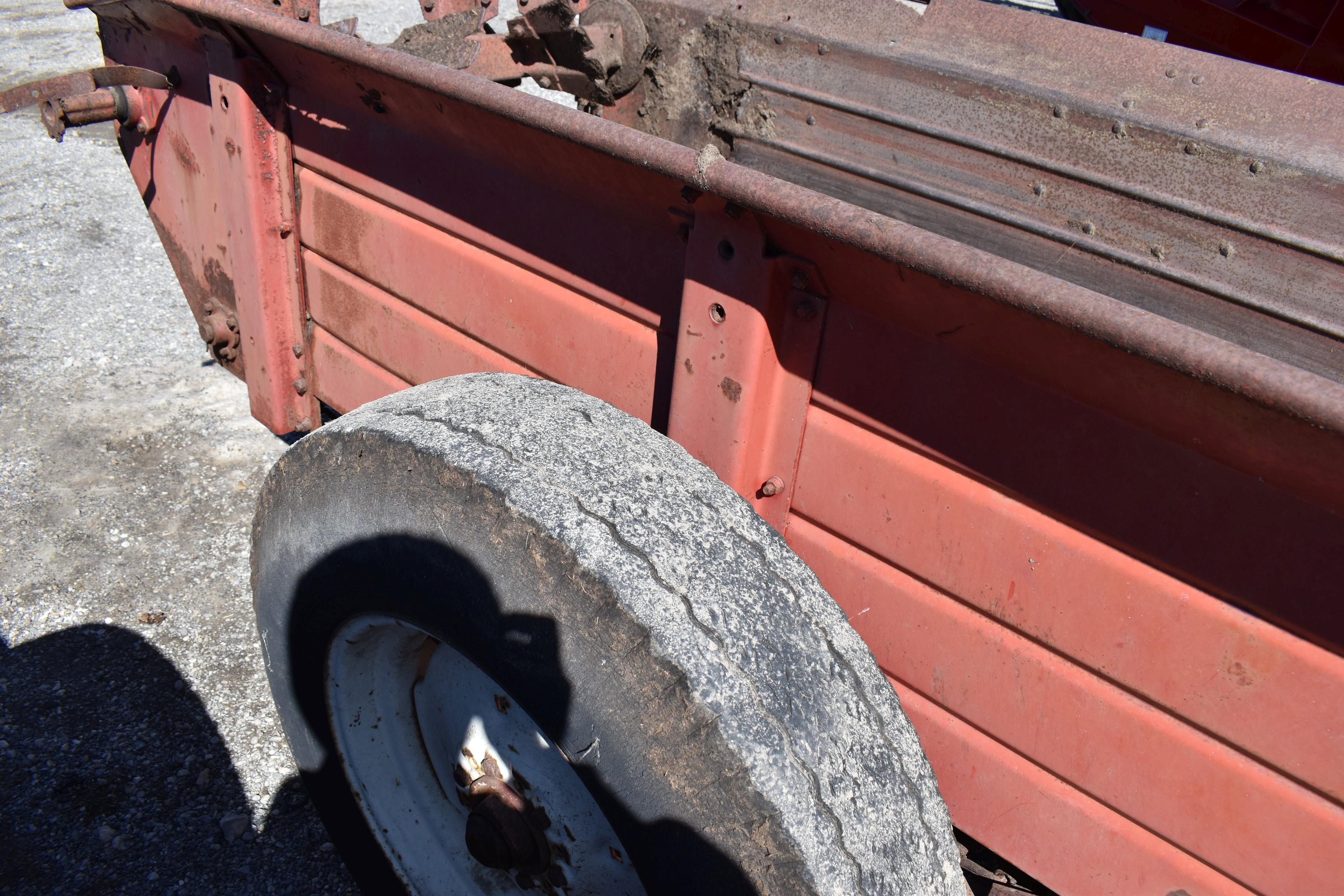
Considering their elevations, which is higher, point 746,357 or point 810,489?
point 746,357

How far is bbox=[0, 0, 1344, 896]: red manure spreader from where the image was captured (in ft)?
3.35

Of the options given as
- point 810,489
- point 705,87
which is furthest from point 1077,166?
point 810,489

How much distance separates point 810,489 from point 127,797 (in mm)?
1712

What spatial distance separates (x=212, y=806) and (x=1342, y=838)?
81.2 inches

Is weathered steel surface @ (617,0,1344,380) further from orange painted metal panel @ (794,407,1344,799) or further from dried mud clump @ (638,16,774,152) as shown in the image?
orange painted metal panel @ (794,407,1344,799)

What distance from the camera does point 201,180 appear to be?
225cm

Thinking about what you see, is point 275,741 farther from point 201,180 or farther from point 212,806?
point 201,180

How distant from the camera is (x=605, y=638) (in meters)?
1.09

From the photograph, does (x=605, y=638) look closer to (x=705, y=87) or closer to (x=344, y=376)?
(x=344, y=376)

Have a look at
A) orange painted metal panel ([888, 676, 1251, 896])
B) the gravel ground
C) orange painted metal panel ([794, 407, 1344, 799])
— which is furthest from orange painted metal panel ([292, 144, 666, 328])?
the gravel ground

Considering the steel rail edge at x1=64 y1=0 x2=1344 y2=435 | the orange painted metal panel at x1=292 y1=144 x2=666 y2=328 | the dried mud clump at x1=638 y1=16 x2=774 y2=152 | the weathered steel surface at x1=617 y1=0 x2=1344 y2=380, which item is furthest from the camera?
the dried mud clump at x1=638 y1=16 x2=774 y2=152

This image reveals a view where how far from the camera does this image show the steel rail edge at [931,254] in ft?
2.71

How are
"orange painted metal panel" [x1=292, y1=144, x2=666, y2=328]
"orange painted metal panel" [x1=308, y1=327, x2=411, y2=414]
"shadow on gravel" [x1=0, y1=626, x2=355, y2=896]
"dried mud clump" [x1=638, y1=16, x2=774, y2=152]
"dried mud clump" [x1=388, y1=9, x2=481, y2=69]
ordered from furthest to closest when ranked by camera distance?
"dried mud clump" [x1=638, y1=16, x2=774, y2=152] < "dried mud clump" [x1=388, y1=9, x2=481, y2=69] < "orange painted metal panel" [x1=308, y1=327, x2=411, y2=414] < "shadow on gravel" [x1=0, y1=626, x2=355, y2=896] < "orange painted metal panel" [x1=292, y1=144, x2=666, y2=328]

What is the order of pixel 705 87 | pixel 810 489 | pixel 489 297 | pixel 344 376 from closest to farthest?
pixel 810 489 → pixel 489 297 → pixel 344 376 → pixel 705 87
